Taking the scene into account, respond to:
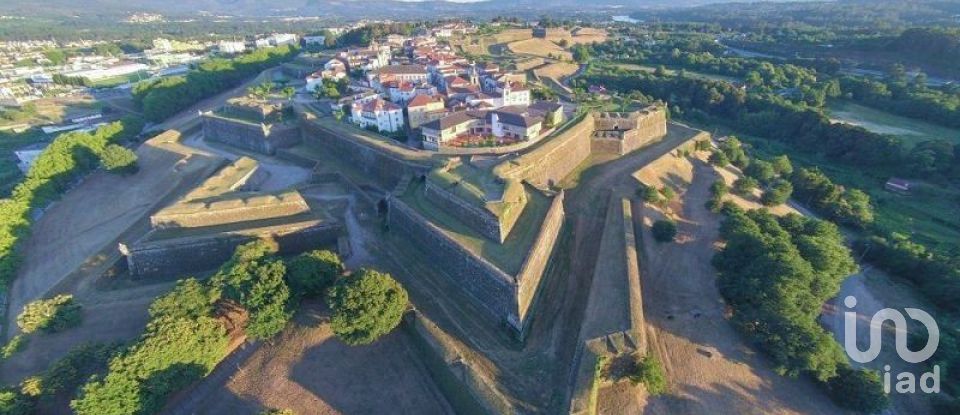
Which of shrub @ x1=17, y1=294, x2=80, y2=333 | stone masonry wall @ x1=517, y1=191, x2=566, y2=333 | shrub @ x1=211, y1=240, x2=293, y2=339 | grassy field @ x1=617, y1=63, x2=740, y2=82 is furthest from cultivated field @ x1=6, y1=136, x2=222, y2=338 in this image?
grassy field @ x1=617, y1=63, x2=740, y2=82

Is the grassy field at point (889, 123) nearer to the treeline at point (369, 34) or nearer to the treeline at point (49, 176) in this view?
the treeline at point (369, 34)

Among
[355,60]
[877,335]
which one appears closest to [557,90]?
Result: [355,60]

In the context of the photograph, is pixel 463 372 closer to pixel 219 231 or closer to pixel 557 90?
pixel 219 231

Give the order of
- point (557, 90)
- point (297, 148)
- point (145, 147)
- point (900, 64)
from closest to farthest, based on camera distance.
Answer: point (297, 148) < point (145, 147) < point (557, 90) < point (900, 64)

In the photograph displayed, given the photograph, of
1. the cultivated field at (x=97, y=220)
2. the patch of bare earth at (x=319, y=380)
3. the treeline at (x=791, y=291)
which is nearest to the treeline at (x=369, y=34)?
the cultivated field at (x=97, y=220)

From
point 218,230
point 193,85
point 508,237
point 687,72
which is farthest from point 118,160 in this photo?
point 687,72

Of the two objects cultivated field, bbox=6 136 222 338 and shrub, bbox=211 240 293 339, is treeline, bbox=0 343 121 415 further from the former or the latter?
cultivated field, bbox=6 136 222 338

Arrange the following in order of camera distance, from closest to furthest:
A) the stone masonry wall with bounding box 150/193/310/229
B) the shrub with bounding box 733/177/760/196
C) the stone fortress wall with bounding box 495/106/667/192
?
the stone masonry wall with bounding box 150/193/310/229, the stone fortress wall with bounding box 495/106/667/192, the shrub with bounding box 733/177/760/196
